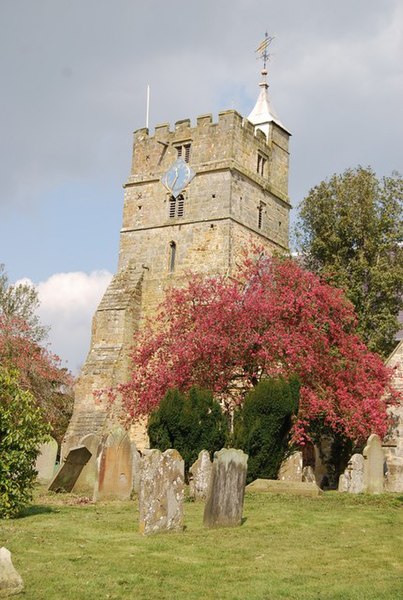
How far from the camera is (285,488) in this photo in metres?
15.1

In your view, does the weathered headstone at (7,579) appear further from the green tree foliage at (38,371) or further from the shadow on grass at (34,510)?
the green tree foliage at (38,371)

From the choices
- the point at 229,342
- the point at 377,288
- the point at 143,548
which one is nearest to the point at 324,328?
the point at 229,342

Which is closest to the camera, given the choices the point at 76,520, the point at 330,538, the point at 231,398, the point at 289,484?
the point at 330,538

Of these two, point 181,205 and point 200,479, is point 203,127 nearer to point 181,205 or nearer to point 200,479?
point 181,205

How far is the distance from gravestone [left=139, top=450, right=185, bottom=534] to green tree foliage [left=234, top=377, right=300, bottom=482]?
21.7 ft

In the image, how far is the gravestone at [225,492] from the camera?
419 inches

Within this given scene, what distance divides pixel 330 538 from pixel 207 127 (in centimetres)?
2582

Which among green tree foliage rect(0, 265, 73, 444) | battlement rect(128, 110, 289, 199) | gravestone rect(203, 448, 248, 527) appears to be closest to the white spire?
battlement rect(128, 110, 289, 199)

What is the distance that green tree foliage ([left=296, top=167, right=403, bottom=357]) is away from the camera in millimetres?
25984

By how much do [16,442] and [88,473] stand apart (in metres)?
4.11

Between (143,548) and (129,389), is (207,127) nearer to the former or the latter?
(129,389)

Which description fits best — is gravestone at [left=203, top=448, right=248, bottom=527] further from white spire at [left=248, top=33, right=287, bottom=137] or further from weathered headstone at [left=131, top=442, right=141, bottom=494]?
→ white spire at [left=248, top=33, right=287, bottom=137]

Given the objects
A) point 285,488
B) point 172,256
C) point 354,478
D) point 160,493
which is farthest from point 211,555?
point 172,256

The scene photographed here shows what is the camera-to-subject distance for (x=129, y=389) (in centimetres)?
2297
